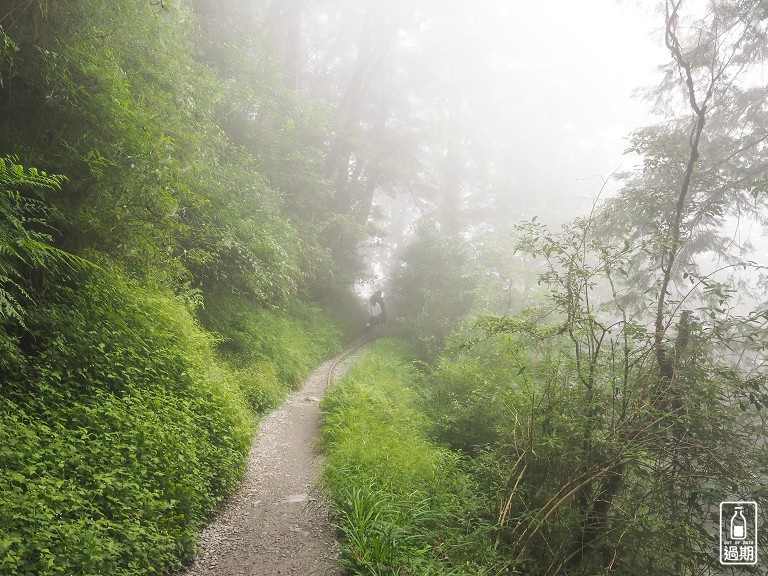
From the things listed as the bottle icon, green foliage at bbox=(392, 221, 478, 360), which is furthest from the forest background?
green foliage at bbox=(392, 221, 478, 360)

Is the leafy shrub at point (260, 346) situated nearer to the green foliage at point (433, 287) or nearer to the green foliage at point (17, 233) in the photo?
the green foliage at point (17, 233)

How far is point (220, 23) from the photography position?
15.1 metres

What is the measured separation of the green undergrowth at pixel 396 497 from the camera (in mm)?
4375

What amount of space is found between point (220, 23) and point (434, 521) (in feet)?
56.2

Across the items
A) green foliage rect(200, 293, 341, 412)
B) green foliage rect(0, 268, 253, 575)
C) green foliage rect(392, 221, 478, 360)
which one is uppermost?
green foliage rect(392, 221, 478, 360)

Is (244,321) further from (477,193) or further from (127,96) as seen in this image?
(477,193)

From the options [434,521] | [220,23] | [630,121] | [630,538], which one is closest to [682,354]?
[630,538]

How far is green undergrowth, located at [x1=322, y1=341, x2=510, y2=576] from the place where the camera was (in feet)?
14.4

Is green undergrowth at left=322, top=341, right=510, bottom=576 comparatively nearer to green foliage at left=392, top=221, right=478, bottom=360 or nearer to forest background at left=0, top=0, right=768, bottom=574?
forest background at left=0, top=0, right=768, bottom=574

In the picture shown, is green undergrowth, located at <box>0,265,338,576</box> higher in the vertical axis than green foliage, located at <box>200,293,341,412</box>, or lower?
lower

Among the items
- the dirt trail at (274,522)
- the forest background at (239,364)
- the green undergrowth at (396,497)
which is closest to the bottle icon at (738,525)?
the forest background at (239,364)

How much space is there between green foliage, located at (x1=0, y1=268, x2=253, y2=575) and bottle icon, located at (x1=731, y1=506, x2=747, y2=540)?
18.9 ft

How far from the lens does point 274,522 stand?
16.9 ft

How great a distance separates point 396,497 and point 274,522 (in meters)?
1.57
